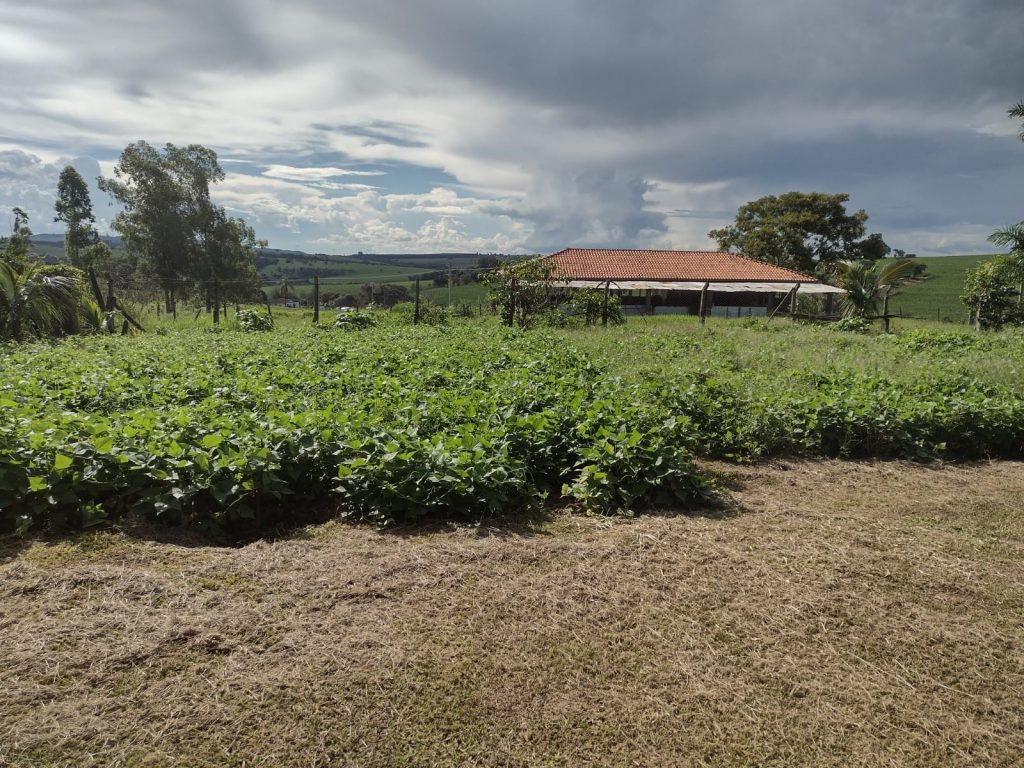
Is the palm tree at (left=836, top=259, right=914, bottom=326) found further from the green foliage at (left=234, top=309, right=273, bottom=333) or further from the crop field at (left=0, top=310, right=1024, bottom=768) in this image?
the green foliage at (left=234, top=309, right=273, bottom=333)

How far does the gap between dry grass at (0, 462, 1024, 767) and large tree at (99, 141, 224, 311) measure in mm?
36245

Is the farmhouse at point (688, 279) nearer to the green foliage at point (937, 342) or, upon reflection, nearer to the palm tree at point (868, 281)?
the palm tree at point (868, 281)

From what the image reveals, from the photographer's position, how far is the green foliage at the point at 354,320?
14.9 m

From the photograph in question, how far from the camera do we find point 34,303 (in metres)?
11.7

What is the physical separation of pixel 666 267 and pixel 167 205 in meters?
29.0

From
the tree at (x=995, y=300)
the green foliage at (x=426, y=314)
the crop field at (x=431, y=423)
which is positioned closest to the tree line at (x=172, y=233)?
the green foliage at (x=426, y=314)

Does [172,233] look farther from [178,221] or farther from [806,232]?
[806,232]

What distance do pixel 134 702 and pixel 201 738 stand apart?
330 mm

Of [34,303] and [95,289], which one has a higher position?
[95,289]

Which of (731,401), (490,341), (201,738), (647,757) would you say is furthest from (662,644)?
(490,341)

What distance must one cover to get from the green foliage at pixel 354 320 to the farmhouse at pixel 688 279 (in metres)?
13.3

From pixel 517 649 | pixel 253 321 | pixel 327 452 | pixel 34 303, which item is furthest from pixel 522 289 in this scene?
pixel 517 649

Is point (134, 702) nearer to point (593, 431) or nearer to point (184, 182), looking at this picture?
point (593, 431)

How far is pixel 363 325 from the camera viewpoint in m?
15.6
